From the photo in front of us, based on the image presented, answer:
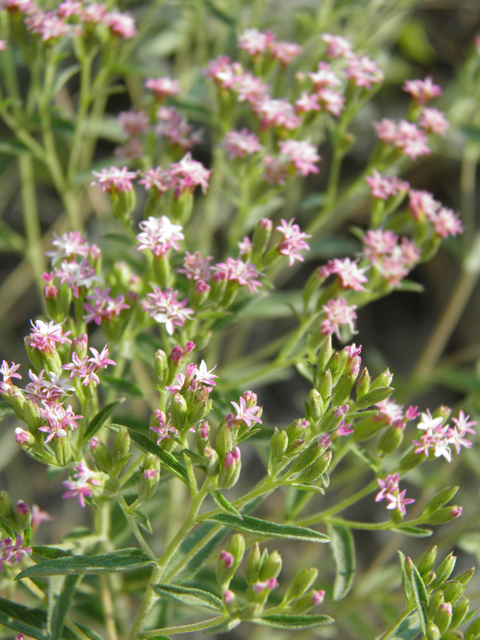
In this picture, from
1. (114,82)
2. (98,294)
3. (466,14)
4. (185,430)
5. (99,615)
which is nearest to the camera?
(185,430)

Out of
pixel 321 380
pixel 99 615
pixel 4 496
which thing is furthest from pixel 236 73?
pixel 99 615

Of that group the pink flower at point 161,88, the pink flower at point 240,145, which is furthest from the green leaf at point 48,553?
the pink flower at point 161,88

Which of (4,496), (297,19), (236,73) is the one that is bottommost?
(4,496)

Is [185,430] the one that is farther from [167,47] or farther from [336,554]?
[167,47]

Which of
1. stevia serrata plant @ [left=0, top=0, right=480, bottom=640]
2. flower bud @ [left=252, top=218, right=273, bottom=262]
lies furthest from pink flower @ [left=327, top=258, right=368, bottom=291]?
flower bud @ [left=252, top=218, right=273, bottom=262]

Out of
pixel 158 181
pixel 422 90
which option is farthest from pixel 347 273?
pixel 422 90

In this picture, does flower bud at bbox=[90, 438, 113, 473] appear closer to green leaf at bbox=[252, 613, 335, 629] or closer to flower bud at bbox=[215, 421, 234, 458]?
flower bud at bbox=[215, 421, 234, 458]
